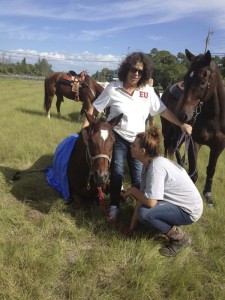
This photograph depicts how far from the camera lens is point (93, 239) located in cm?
346

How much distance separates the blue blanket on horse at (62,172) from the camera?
4.27 m

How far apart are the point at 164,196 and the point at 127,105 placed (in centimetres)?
117

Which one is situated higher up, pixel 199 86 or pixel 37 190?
pixel 199 86

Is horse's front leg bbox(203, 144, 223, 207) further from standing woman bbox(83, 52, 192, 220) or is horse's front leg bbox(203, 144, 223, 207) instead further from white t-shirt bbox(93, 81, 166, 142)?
white t-shirt bbox(93, 81, 166, 142)

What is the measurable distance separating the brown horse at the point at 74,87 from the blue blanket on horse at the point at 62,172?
6.14 m

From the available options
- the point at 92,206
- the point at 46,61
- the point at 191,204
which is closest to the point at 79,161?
the point at 92,206

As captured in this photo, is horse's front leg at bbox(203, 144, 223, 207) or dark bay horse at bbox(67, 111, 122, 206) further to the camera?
horse's front leg at bbox(203, 144, 223, 207)

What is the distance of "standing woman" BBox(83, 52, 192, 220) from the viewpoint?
12.3 ft

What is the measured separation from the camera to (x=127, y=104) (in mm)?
3770

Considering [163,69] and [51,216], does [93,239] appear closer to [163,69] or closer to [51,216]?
[51,216]

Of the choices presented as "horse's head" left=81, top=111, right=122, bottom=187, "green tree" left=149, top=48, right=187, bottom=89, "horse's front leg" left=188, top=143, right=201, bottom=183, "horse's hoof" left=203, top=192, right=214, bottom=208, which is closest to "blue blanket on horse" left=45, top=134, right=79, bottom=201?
"horse's head" left=81, top=111, right=122, bottom=187

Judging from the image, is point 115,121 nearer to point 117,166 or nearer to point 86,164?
point 117,166

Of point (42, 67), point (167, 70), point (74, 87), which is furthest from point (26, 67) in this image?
point (74, 87)

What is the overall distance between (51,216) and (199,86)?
7.85 ft
